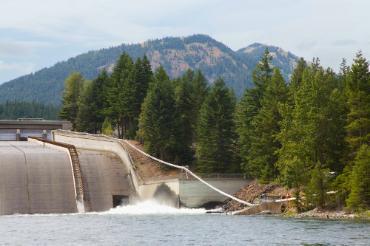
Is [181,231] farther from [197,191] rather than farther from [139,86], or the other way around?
[139,86]

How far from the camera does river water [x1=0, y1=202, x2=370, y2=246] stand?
160 feet

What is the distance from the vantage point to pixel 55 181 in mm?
90938

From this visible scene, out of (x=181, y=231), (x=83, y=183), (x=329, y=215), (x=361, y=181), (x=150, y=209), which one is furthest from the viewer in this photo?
(x=83, y=183)

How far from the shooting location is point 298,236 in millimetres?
50281

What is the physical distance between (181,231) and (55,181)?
3700 centimetres

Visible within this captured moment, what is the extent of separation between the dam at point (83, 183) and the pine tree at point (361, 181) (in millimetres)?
21846

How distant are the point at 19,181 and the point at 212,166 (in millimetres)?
21302

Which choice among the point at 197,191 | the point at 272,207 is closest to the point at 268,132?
the point at 197,191

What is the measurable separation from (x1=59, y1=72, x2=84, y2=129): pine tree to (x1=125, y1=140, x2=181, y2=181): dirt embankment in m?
38.3

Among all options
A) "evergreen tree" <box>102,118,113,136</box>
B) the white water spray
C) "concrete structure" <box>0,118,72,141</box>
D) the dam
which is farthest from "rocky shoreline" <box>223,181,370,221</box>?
"concrete structure" <box>0,118,72,141</box>

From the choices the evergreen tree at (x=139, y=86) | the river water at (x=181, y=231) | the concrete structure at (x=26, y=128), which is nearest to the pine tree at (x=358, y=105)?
the river water at (x=181, y=231)

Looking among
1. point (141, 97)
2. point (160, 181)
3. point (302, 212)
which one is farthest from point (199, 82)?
point (302, 212)

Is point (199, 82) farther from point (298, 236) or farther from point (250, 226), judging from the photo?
point (298, 236)

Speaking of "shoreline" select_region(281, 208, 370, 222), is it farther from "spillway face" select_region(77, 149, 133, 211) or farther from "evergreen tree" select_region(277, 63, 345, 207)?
"spillway face" select_region(77, 149, 133, 211)
